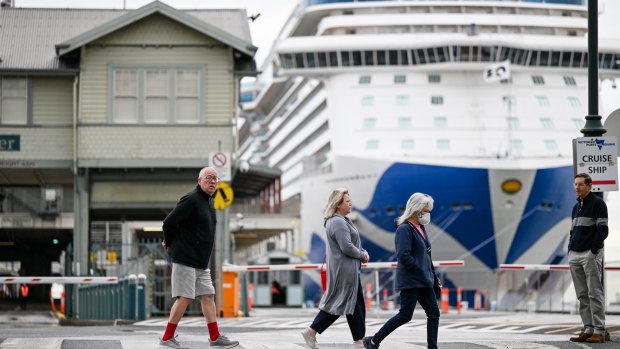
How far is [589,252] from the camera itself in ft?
40.1

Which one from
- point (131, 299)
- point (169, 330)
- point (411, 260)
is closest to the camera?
point (411, 260)

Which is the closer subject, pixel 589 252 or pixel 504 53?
pixel 589 252

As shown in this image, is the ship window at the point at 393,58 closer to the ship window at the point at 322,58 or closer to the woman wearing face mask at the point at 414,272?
the ship window at the point at 322,58

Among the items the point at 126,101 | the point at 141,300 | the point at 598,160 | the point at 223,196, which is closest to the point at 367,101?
the point at 126,101

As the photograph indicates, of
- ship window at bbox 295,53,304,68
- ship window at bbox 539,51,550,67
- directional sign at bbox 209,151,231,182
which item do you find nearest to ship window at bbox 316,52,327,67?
ship window at bbox 295,53,304,68

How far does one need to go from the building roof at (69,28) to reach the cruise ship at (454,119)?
1318 centimetres

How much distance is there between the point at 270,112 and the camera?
7744cm

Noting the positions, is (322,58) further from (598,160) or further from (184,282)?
(184,282)

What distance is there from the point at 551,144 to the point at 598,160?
113ft

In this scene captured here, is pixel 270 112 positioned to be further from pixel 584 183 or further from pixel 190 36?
pixel 584 183

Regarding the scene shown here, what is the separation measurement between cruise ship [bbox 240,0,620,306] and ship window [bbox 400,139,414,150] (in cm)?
5

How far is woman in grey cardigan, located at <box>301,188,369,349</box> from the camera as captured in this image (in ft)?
36.2

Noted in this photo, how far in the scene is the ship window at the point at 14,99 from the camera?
92.2 ft

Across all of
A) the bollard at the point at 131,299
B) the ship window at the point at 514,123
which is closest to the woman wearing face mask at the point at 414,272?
the bollard at the point at 131,299
